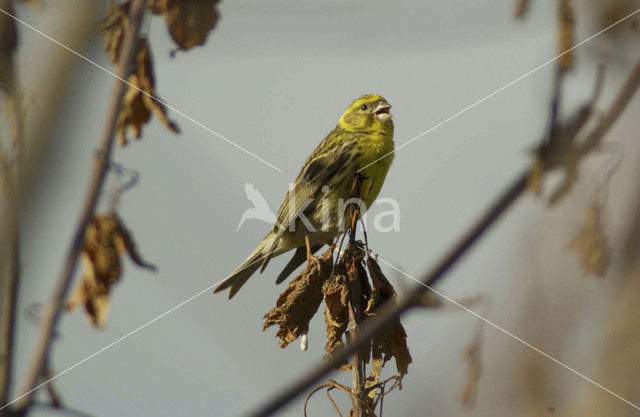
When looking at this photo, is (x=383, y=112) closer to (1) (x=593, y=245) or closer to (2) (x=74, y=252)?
(1) (x=593, y=245)

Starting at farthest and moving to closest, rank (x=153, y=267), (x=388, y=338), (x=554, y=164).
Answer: (x=388, y=338)
(x=153, y=267)
(x=554, y=164)

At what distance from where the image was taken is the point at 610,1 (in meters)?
2.14

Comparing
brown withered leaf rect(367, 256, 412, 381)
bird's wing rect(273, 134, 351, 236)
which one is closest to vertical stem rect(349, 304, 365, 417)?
brown withered leaf rect(367, 256, 412, 381)

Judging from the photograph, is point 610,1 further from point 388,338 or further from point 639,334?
point 388,338

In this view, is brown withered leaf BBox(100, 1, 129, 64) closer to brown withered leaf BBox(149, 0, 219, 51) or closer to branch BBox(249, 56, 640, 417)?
brown withered leaf BBox(149, 0, 219, 51)

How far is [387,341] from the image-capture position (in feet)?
8.09

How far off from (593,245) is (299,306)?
0.96 m

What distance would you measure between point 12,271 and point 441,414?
1.24m

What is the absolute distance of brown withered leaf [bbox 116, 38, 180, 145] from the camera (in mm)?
2275

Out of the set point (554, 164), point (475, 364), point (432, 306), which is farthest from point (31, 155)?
point (475, 364)

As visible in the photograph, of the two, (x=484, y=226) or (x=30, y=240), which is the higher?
(x=484, y=226)

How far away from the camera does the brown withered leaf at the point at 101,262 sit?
2236 mm

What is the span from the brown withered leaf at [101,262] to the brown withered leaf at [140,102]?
26cm

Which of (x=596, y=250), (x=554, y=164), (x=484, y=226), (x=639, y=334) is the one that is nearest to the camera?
(x=484, y=226)
